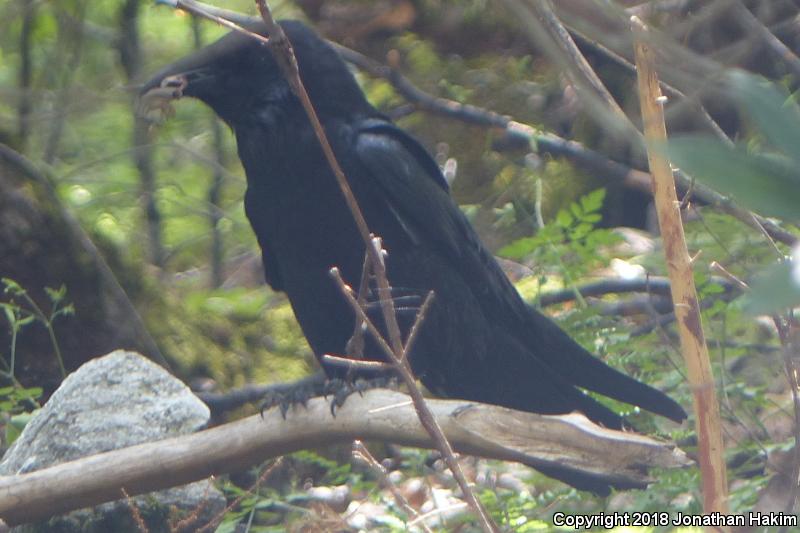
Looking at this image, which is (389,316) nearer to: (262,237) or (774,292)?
→ (774,292)

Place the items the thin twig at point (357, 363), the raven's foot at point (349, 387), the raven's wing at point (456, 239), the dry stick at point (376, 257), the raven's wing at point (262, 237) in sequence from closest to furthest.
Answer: the dry stick at point (376, 257) → the thin twig at point (357, 363) → the raven's foot at point (349, 387) → the raven's wing at point (456, 239) → the raven's wing at point (262, 237)

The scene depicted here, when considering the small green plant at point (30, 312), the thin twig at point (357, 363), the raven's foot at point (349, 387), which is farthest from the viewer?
the small green plant at point (30, 312)

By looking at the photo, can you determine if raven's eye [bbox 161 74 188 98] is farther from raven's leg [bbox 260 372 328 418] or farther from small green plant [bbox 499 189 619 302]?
small green plant [bbox 499 189 619 302]

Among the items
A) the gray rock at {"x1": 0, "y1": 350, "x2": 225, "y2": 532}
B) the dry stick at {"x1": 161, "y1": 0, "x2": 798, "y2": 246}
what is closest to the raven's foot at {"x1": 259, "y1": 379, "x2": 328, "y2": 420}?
the gray rock at {"x1": 0, "y1": 350, "x2": 225, "y2": 532}

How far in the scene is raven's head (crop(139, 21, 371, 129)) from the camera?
3.43 metres

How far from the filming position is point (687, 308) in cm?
177

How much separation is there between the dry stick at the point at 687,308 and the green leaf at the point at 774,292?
101cm

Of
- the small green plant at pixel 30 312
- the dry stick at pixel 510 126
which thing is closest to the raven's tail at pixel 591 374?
the dry stick at pixel 510 126

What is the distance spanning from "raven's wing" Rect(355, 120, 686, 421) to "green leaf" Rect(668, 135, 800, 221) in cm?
260

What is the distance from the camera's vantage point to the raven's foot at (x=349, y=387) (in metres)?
2.92

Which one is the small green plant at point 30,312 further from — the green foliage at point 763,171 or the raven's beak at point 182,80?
the green foliage at point 763,171

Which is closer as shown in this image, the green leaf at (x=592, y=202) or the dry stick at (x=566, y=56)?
the dry stick at (x=566, y=56)

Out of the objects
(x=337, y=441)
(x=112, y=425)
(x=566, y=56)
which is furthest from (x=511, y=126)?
(x=566, y=56)

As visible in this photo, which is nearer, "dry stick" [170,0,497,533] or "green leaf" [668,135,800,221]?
"green leaf" [668,135,800,221]
